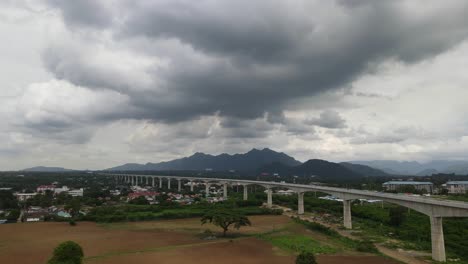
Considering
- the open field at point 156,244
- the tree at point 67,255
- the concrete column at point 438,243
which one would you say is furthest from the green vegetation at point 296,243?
the tree at point 67,255

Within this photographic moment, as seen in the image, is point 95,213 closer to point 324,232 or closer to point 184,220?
point 184,220

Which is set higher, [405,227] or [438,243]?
[438,243]

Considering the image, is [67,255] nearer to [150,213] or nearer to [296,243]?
[296,243]

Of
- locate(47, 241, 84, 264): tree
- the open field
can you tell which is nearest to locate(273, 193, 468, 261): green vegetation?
the open field

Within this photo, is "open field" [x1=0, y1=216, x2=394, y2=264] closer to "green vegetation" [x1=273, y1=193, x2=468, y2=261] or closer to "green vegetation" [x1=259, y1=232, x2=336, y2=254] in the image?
"green vegetation" [x1=259, y1=232, x2=336, y2=254]

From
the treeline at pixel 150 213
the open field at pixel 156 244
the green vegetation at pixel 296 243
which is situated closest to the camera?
the open field at pixel 156 244

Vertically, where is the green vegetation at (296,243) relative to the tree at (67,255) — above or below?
below

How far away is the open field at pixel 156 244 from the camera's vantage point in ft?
135

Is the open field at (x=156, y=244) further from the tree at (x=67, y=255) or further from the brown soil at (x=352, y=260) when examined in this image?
the tree at (x=67, y=255)

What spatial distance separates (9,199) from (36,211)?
14906 millimetres

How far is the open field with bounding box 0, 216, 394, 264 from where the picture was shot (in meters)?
41.2

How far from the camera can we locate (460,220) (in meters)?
63.0

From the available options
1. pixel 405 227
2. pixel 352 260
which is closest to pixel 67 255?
pixel 352 260

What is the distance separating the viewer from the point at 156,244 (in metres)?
49.5
